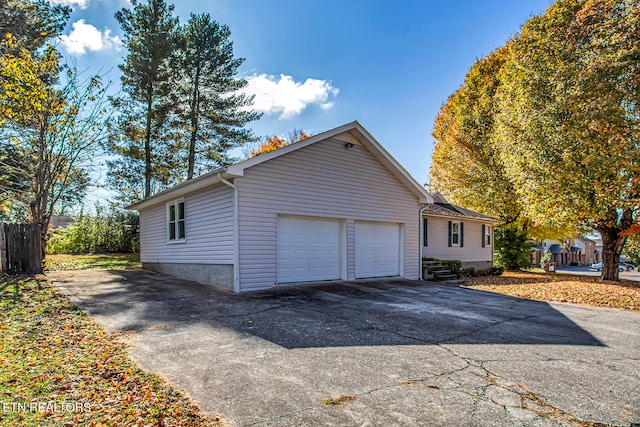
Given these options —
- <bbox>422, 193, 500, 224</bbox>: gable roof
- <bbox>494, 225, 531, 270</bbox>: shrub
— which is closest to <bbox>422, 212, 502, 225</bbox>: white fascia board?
<bbox>422, 193, 500, 224</bbox>: gable roof

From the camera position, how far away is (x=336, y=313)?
697 cm

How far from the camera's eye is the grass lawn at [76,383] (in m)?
2.84

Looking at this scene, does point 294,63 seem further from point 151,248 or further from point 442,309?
point 442,309

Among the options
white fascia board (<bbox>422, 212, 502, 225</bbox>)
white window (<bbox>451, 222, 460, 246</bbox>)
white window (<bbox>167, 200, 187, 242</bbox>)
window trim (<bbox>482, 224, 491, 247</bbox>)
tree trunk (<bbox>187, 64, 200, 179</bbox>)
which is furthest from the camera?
tree trunk (<bbox>187, 64, 200, 179</bbox>)

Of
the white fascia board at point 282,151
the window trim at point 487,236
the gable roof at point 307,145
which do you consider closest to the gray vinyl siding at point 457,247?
the window trim at point 487,236

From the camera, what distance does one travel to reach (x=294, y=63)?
64.3ft

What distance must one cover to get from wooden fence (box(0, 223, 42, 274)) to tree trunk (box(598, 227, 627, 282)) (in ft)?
68.7

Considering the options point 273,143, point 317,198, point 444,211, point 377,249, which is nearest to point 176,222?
point 317,198

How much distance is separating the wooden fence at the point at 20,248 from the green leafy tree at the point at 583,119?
58.6 feet

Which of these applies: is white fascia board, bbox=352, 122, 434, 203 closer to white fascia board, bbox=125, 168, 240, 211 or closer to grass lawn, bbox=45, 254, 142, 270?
white fascia board, bbox=125, 168, 240, 211

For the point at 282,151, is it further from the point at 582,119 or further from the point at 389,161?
the point at 582,119

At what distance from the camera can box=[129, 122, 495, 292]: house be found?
30.4 ft

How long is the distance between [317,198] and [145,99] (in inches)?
658

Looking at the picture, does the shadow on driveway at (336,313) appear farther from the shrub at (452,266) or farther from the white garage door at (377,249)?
the shrub at (452,266)
